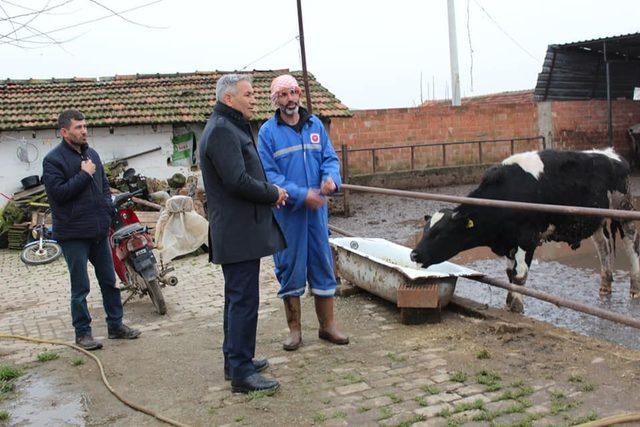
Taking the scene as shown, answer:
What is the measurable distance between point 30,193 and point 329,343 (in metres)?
11.2

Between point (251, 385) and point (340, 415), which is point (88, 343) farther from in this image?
point (340, 415)

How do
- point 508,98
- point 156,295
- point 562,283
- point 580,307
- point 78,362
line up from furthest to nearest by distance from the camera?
point 508,98 → point 562,283 → point 156,295 → point 78,362 → point 580,307

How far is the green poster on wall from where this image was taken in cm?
1611

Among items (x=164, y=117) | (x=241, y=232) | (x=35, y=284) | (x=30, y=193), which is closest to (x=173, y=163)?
(x=164, y=117)

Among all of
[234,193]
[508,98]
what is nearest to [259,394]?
[234,193]

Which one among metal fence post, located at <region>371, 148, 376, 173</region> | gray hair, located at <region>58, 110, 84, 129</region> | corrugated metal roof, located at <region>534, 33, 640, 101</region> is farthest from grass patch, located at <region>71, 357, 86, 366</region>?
corrugated metal roof, located at <region>534, 33, 640, 101</region>

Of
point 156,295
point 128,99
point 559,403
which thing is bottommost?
point 559,403

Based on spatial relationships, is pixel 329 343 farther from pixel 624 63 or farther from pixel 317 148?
pixel 624 63

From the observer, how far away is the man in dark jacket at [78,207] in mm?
4832

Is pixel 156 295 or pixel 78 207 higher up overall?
pixel 78 207

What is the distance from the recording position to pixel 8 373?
4.61 m

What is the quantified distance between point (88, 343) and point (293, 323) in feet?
5.50

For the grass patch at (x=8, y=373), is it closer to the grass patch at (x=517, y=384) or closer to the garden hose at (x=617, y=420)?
the grass patch at (x=517, y=384)

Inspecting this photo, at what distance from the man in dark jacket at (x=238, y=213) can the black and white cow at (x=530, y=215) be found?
2481mm
